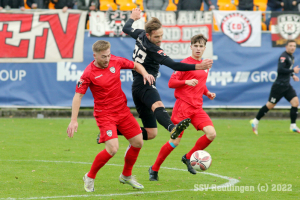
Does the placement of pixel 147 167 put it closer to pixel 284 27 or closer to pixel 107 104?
pixel 107 104

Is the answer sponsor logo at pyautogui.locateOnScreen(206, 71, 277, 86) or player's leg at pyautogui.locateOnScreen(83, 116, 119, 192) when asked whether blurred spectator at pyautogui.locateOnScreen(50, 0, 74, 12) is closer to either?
sponsor logo at pyautogui.locateOnScreen(206, 71, 277, 86)

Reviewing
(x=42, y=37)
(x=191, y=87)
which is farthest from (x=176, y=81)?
(x=42, y=37)

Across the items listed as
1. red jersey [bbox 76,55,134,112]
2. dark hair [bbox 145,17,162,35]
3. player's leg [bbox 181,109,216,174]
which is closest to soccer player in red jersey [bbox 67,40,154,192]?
red jersey [bbox 76,55,134,112]

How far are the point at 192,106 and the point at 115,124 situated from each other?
1535mm

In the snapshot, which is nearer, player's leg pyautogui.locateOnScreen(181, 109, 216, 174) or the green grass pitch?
the green grass pitch

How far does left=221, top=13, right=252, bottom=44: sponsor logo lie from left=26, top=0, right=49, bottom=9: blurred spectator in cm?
635

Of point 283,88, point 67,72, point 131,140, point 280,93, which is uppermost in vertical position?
point 131,140

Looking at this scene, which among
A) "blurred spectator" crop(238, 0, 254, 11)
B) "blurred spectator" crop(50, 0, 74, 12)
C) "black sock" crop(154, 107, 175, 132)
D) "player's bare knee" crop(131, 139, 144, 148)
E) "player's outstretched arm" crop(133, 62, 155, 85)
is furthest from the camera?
"blurred spectator" crop(238, 0, 254, 11)

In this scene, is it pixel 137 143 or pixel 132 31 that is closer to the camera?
pixel 137 143

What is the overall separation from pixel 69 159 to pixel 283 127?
7.74 meters

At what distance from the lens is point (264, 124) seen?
596 inches

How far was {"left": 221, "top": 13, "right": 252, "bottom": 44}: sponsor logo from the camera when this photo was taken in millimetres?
16266

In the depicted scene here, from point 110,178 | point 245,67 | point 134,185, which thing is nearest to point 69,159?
point 110,178

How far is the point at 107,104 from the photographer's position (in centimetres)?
646
